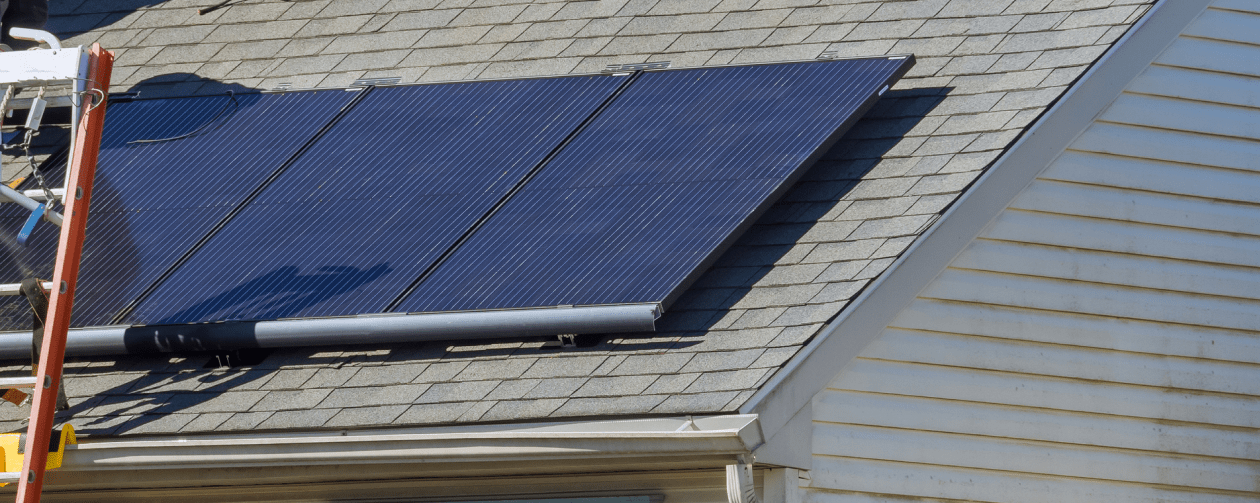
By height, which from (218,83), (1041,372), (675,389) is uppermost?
(218,83)

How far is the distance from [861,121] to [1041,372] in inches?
73.6

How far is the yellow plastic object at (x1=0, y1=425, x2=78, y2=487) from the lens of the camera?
7312mm

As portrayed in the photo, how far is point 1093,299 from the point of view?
27.2ft

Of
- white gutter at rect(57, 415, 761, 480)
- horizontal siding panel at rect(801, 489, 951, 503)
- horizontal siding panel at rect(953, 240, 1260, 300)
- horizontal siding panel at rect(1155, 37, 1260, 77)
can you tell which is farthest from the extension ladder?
horizontal siding panel at rect(1155, 37, 1260, 77)

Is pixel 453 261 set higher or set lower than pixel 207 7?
lower

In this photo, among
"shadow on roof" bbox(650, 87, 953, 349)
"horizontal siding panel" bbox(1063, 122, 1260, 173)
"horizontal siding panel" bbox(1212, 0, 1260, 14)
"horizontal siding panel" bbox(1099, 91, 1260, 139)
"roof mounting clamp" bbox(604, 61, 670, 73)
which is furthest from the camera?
"roof mounting clamp" bbox(604, 61, 670, 73)

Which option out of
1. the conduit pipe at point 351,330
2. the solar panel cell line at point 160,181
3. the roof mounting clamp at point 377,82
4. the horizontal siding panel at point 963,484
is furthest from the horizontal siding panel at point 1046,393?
the solar panel cell line at point 160,181

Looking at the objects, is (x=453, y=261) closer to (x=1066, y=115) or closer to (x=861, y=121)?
(x=861, y=121)

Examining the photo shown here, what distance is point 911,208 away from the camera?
7.86m

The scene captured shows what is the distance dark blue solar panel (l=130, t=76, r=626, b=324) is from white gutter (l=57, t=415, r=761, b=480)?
0.75 m

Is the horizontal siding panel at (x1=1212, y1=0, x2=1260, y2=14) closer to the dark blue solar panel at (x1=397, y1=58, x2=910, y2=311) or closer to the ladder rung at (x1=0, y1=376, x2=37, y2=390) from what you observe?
the dark blue solar panel at (x1=397, y1=58, x2=910, y2=311)

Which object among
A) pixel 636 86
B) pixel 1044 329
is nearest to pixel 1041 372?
pixel 1044 329

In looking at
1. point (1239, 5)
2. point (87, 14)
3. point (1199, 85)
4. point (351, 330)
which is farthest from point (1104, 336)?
point (87, 14)

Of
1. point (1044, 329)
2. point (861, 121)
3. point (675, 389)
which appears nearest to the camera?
point (675, 389)
